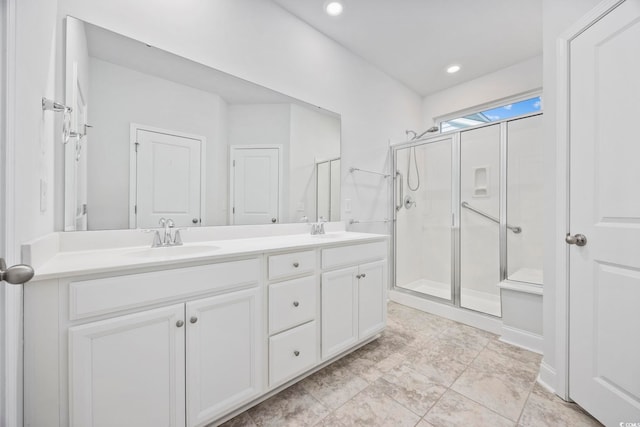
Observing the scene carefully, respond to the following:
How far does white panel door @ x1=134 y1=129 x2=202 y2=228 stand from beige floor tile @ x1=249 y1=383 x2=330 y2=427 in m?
1.09

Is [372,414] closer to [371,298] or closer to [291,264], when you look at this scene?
[371,298]

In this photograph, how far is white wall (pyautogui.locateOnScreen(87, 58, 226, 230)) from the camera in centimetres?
125

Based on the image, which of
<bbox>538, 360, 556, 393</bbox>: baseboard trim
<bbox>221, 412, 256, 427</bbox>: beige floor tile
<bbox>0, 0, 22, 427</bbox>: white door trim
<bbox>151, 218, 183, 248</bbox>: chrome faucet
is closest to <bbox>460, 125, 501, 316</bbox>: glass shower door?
<bbox>538, 360, 556, 393</bbox>: baseboard trim

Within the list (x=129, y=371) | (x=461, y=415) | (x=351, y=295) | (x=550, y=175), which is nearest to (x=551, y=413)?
(x=461, y=415)

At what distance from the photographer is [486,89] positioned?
115 inches

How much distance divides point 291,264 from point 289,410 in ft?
2.43

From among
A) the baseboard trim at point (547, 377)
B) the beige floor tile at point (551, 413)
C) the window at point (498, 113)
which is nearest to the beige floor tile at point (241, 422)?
the beige floor tile at point (551, 413)

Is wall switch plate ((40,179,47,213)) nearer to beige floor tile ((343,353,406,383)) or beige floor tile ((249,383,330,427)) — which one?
beige floor tile ((249,383,330,427))

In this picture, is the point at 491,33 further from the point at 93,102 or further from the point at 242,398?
the point at 242,398

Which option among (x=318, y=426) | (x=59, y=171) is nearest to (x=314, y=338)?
(x=318, y=426)

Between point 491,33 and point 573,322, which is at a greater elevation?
point 491,33

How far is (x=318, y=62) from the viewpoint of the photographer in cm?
226

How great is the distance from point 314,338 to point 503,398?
109 centimetres

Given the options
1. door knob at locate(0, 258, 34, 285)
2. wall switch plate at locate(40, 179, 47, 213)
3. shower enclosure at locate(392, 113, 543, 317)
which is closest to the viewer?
door knob at locate(0, 258, 34, 285)
